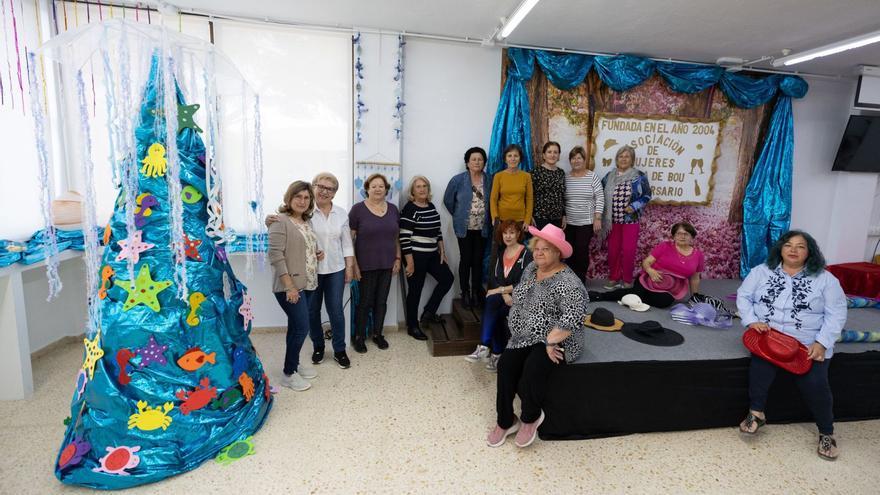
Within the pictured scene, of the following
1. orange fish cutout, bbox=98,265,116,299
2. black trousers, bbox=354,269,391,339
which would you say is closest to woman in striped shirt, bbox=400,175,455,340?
black trousers, bbox=354,269,391,339

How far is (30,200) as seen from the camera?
9.40 feet

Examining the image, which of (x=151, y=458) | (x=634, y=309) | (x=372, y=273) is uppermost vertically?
(x=372, y=273)

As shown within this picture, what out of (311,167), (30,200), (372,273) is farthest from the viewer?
(311,167)

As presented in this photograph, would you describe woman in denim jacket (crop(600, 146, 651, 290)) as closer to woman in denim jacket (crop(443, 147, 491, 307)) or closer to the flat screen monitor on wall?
woman in denim jacket (crop(443, 147, 491, 307))

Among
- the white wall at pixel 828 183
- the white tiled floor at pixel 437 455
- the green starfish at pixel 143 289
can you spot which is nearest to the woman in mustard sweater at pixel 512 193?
the white tiled floor at pixel 437 455

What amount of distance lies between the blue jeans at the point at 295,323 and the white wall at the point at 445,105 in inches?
59.8

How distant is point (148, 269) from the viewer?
1.95 meters

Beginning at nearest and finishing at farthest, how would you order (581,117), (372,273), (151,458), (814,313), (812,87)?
1. (151,458)
2. (814,313)
3. (372,273)
4. (581,117)
5. (812,87)

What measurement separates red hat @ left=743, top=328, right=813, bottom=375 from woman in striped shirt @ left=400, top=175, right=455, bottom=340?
2092 mm

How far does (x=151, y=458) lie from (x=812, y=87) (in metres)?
6.16

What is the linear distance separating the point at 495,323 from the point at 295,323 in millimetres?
1298

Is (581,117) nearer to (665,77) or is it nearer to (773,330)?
(665,77)

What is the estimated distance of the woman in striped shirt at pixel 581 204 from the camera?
376cm

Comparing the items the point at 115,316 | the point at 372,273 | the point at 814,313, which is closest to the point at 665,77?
the point at 814,313
